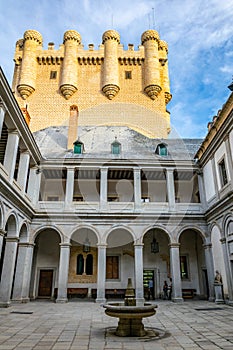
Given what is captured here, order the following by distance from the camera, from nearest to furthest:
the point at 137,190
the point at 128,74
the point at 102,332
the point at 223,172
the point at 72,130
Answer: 1. the point at 102,332
2. the point at 223,172
3. the point at 137,190
4. the point at 72,130
5. the point at 128,74

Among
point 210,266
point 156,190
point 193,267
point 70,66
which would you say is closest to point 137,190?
point 156,190

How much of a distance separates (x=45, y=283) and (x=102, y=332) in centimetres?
1204

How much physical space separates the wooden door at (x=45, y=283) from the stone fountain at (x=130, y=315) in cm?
1240

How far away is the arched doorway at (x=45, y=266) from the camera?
18312 millimetres

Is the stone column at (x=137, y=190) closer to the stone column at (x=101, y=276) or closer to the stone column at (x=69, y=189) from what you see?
the stone column at (x=101, y=276)

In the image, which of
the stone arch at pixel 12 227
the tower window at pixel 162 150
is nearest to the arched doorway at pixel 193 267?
the tower window at pixel 162 150

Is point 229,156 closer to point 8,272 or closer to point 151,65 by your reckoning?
point 8,272

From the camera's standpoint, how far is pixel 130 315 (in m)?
6.73

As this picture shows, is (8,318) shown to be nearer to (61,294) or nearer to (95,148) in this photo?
(61,294)

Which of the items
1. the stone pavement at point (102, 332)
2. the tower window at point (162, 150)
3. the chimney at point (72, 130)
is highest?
the chimney at point (72, 130)

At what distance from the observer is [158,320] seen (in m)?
9.75

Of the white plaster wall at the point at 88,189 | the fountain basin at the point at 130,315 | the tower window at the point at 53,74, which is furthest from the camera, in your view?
the tower window at the point at 53,74

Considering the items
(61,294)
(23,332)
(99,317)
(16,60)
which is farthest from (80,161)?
(16,60)

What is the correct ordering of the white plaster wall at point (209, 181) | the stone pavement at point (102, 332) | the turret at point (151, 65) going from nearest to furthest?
1. the stone pavement at point (102, 332)
2. the white plaster wall at point (209, 181)
3. the turret at point (151, 65)
